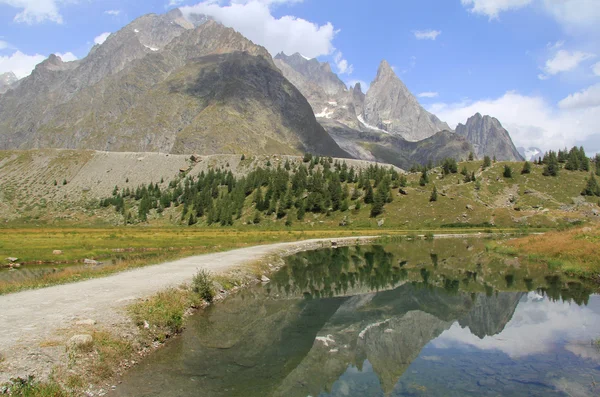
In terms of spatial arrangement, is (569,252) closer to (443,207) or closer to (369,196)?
(443,207)

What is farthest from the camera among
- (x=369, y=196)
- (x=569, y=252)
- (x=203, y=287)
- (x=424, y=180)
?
(x=424, y=180)

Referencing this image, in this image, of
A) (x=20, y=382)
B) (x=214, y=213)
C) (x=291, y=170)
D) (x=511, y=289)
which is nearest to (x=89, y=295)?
(x=20, y=382)

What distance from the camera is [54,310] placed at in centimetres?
1872

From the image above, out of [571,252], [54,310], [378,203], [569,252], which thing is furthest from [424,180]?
[54,310]

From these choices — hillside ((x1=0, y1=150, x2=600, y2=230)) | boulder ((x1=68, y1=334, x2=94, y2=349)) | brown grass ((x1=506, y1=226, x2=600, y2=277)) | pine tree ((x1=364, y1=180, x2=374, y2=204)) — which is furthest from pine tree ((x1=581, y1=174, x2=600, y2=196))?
boulder ((x1=68, y1=334, x2=94, y2=349))

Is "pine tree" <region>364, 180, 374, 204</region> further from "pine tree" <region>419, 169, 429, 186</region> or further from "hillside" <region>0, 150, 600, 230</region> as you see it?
"pine tree" <region>419, 169, 429, 186</region>

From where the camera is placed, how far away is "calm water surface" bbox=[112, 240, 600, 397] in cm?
1452

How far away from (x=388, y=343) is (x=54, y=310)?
663 inches

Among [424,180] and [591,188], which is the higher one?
[424,180]

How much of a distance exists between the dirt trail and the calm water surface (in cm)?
289

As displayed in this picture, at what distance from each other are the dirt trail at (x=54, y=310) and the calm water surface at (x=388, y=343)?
114 inches

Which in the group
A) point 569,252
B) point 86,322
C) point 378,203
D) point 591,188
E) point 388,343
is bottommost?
point 388,343

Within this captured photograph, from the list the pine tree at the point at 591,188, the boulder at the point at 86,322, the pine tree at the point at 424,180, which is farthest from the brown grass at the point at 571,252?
the pine tree at the point at 591,188

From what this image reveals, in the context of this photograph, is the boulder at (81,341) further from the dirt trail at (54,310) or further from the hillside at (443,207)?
the hillside at (443,207)
